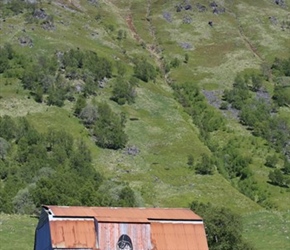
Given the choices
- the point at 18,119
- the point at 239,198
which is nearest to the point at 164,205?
the point at 239,198

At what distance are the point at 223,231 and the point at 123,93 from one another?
8466 cm

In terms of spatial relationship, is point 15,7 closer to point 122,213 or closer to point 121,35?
point 121,35

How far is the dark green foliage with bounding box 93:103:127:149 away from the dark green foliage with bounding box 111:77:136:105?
8690 millimetres

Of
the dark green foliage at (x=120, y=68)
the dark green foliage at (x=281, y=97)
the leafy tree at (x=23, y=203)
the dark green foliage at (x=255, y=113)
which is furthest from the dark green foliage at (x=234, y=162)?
the leafy tree at (x=23, y=203)

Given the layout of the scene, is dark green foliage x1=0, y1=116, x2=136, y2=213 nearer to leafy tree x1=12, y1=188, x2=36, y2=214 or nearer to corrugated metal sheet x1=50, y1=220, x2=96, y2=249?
leafy tree x1=12, y1=188, x2=36, y2=214

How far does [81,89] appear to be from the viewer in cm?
13088

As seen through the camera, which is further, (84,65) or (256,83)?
(256,83)

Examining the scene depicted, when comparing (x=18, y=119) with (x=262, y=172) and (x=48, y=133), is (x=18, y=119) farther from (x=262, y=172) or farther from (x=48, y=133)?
(x=262, y=172)

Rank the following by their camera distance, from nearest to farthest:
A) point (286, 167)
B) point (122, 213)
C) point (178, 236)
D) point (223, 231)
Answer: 1. point (122, 213)
2. point (178, 236)
3. point (223, 231)
4. point (286, 167)

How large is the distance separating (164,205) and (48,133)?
25294 millimetres

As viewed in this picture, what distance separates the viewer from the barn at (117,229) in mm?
42156

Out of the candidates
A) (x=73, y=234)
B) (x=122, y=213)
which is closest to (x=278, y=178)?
(x=122, y=213)

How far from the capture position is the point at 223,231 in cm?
4834

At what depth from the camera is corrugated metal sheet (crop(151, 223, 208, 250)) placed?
4462cm
